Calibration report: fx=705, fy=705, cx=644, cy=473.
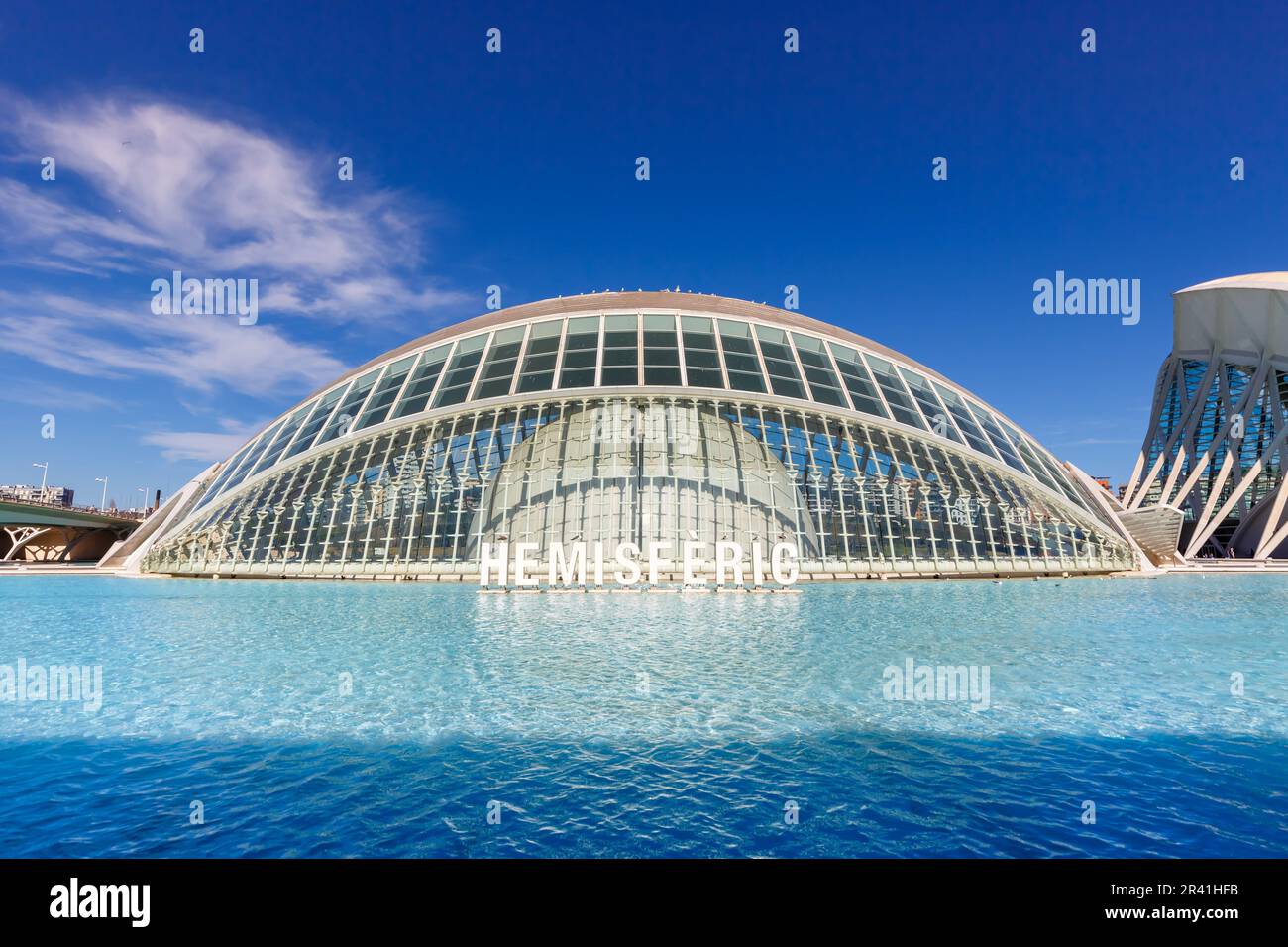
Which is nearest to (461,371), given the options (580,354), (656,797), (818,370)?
(580,354)

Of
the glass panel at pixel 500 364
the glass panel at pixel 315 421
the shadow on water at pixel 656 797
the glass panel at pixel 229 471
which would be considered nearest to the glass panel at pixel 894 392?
the glass panel at pixel 500 364

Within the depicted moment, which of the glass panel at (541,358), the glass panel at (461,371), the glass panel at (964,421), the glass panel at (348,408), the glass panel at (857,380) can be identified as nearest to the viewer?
the glass panel at (541,358)

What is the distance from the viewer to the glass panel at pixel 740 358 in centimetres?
3206

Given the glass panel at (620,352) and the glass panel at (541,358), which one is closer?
the glass panel at (620,352)

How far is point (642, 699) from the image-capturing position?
10.5 metres

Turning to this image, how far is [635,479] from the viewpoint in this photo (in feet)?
101

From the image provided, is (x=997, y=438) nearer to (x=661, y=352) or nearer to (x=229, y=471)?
(x=661, y=352)

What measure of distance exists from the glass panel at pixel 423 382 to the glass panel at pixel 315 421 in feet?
15.2

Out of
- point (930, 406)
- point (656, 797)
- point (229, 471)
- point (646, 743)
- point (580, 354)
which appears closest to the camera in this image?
point (656, 797)

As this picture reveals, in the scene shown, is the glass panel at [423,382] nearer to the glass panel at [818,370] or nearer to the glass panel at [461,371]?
the glass panel at [461,371]

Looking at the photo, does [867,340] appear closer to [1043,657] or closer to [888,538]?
[888,538]

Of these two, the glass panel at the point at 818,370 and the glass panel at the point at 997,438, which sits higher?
the glass panel at the point at 818,370

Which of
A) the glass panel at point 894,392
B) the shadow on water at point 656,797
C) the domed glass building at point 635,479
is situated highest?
the glass panel at point 894,392

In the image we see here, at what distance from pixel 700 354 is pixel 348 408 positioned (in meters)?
17.6
